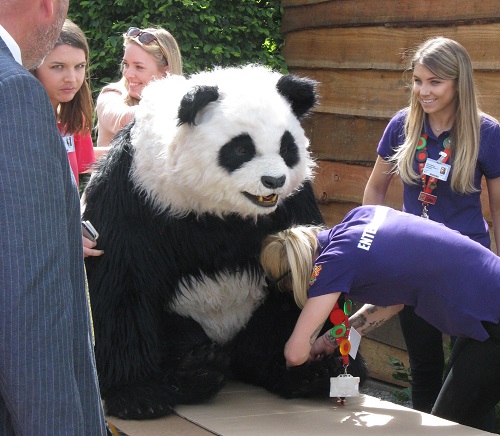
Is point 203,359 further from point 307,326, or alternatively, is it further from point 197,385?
point 307,326

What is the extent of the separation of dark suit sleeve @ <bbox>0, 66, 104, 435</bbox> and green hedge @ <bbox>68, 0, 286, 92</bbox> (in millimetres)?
3789

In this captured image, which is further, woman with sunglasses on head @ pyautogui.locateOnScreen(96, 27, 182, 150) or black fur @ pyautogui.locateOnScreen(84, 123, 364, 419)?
woman with sunglasses on head @ pyautogui.locateOnScreen(96, 27, 182, 150)

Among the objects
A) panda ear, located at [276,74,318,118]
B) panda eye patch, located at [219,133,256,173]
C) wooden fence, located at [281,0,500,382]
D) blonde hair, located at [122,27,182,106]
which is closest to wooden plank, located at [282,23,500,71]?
wooden fence, located at [281,0,500,382]

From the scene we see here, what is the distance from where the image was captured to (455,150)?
3328mm

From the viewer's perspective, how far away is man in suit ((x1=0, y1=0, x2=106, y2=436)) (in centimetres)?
120

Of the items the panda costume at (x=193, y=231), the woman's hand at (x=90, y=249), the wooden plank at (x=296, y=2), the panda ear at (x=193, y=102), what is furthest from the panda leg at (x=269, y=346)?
the wooden plank at (x=296, y=2)

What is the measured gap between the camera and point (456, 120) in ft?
11.0

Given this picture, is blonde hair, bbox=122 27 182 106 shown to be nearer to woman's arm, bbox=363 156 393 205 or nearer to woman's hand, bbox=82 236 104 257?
woman's arm, bbox=363 156 393 205

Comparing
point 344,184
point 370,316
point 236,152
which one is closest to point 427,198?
point 370,316

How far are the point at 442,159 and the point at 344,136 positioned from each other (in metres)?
1.74

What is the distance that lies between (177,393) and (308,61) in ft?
9.90

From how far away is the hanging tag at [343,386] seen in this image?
2.78 metres

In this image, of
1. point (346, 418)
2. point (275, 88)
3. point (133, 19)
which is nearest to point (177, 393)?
point (346, 418)

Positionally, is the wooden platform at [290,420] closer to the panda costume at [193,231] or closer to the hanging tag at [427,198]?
the panda costume at [193,231]
